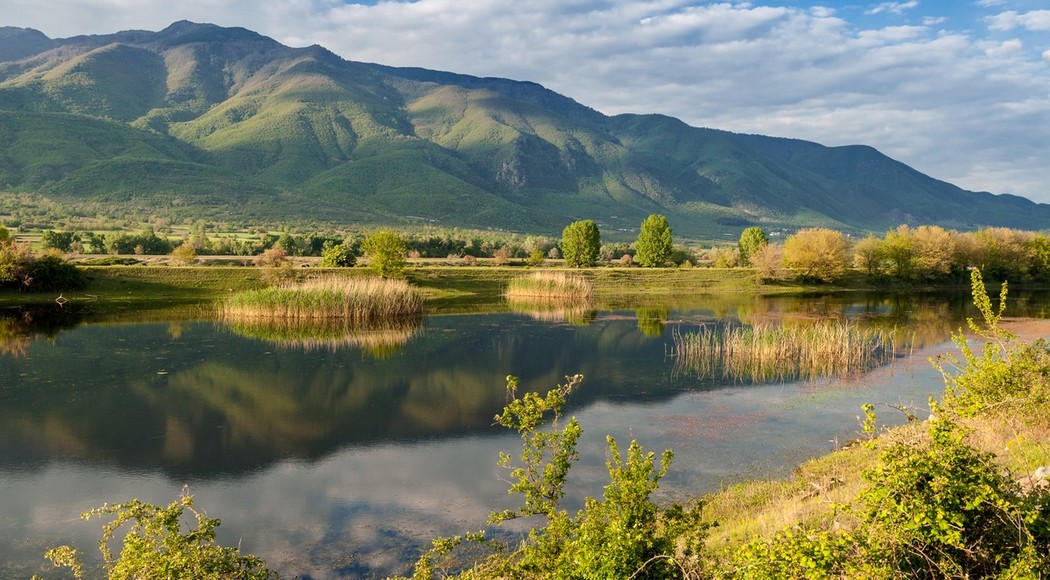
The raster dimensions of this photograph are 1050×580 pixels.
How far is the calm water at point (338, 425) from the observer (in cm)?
1508

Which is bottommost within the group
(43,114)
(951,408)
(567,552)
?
(567,552)

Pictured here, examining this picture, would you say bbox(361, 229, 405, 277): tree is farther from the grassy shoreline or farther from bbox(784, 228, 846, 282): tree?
bbox(784, 228, 846, 282): tree

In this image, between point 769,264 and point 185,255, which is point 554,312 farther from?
point 185,255

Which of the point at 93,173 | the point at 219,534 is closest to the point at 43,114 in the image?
the point at 93,173

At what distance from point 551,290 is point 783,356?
33754 mm

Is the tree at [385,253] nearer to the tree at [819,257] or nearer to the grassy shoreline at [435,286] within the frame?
the grassy shoreline at [435,286]

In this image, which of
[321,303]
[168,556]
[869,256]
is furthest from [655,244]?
[168,556]

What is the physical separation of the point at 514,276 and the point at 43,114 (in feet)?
591

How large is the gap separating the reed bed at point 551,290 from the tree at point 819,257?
2790 centimetres

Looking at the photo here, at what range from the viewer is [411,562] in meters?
13.1

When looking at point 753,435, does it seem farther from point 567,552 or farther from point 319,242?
point 319,242

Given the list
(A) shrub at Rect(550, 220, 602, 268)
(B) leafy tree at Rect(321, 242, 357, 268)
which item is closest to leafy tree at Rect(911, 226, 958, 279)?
(A) shrub at Rect(550, 220, 602, 268)

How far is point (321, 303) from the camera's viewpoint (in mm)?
48438

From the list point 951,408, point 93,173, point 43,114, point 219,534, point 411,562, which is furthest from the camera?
point 43,114
